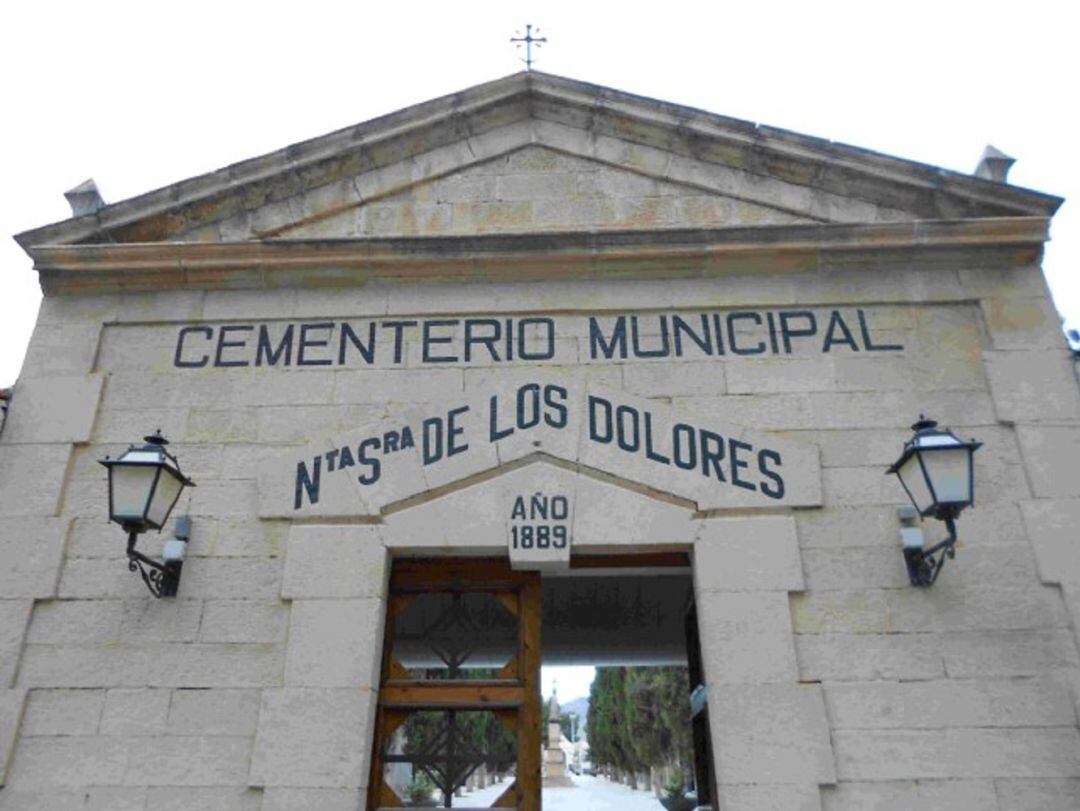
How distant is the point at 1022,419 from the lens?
472 centimetres

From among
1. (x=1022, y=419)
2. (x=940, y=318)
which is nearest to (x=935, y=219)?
(x=940, y=318)

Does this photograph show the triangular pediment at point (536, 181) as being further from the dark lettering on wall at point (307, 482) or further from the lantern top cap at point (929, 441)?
the lantern top cap at point (929, 441)

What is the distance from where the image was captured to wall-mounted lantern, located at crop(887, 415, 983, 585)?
3.98 meters

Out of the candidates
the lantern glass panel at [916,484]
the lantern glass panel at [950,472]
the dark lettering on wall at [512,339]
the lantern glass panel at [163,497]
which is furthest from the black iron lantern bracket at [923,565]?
the lantern glass panel at [163,497]

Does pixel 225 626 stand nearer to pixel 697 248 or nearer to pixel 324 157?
pixel 324 157

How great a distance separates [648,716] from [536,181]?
20643mm

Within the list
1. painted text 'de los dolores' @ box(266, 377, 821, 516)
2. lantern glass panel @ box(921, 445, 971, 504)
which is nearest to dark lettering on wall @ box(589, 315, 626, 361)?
painted text 'de los dolores' @ box(266, 377, 821, 516)

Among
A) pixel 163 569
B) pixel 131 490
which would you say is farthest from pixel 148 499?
pixel 163 569

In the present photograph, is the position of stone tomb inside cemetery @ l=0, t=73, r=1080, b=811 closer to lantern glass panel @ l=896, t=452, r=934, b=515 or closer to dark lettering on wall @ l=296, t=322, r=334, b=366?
dark lettering on wall @ l=296, t=322, r=334, b=366

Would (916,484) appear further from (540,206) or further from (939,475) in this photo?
(540,206)

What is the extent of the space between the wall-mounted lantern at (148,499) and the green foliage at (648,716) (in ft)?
51.6

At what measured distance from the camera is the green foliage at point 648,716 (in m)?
21.4

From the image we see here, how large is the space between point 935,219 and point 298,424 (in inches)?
163

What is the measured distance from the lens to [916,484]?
413 cm
